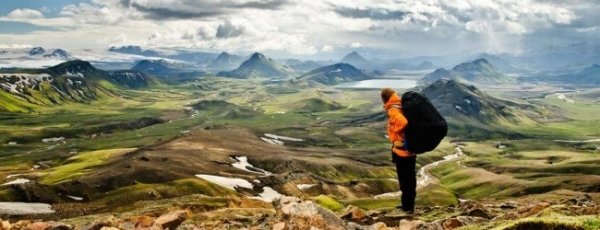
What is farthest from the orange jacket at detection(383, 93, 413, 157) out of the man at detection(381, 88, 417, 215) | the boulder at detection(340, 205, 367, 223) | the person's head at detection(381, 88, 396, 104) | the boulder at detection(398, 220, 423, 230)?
the boulder at detection(340, 205, 367, 223)

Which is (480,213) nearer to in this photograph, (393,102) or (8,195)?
(393,102)

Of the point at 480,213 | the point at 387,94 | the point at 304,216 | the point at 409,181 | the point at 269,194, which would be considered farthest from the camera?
the point at 269,194

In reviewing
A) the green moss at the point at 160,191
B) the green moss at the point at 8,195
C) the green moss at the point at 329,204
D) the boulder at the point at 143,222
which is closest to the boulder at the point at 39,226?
the boulder at the point at 143,222

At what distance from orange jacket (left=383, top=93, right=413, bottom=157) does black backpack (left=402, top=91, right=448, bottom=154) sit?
0.93 ft

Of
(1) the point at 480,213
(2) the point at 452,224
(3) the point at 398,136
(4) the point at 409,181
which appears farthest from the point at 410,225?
(1) the point at 480,213

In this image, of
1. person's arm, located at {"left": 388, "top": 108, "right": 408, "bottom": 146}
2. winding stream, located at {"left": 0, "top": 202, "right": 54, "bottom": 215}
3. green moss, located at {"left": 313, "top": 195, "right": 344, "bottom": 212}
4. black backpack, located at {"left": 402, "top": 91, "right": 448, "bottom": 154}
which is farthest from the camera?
Answer: winding stream, located at {"left": 0, "top": 202, "right": 54, "bottom": 215}

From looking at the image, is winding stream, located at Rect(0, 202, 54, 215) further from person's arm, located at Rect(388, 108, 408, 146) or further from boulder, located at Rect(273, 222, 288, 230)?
person's arm, located at Rect(388, 108, 408, 146)

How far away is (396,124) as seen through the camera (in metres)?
27.7

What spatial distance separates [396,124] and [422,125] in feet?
4.71

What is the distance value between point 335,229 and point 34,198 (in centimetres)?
11528

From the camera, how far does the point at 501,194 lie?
192250 mm

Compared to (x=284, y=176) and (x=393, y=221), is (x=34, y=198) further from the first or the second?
(x=393, y=221)

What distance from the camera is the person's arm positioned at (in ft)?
90.4

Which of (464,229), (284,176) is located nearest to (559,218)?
(464,229)
